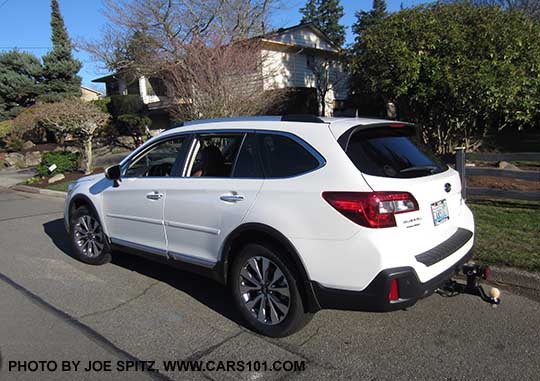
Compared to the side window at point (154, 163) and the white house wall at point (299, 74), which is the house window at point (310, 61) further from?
the side window at point (154, 163)

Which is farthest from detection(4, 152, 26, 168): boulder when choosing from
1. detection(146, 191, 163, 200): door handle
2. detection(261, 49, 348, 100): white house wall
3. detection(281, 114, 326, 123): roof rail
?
detection(281, 114, 326, 123): roof rail

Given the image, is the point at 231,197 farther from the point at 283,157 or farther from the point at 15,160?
the point at 15,160

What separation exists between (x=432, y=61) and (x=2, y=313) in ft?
25.5

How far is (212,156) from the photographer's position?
14.1ft

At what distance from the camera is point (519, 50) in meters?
7.89

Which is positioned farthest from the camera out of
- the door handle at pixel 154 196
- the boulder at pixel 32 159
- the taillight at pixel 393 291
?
the boulder at pixel 32 159

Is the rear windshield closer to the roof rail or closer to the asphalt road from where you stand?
the roof rail

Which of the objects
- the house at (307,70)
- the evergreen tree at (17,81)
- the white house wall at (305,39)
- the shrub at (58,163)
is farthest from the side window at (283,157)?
the evergreen tree at (17,81)

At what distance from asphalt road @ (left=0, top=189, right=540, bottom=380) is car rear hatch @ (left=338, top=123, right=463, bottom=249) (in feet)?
2.66

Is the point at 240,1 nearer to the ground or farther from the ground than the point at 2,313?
farther from the ground

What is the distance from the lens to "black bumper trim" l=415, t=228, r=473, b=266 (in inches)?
118

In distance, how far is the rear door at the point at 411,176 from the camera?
9.89 feet

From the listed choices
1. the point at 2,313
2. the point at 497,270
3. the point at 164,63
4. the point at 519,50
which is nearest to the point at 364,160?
the point at 497,270

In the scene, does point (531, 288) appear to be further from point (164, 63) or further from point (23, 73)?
point (23, 73)
